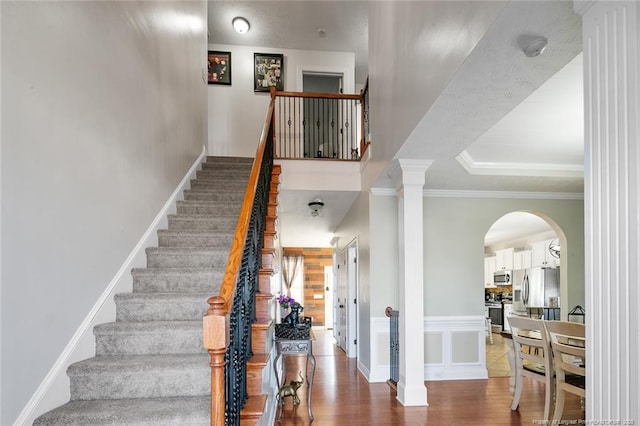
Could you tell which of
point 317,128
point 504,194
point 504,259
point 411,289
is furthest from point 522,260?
point 411,289

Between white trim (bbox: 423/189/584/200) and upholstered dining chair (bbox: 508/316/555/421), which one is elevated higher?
white trim (bbox: 423/189/584/200)

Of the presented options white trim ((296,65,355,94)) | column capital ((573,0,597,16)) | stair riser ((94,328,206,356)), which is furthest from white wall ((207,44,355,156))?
column capital ((573,0,597,16))

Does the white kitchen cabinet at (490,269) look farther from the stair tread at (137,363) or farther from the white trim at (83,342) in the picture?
the stair tread at (137,363)

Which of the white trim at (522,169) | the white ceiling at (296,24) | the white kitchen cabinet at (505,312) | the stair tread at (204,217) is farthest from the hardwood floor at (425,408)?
the white ceiling at (296,24)

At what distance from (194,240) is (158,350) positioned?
132cm

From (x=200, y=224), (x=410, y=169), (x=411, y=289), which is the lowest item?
(x=411, y=289)

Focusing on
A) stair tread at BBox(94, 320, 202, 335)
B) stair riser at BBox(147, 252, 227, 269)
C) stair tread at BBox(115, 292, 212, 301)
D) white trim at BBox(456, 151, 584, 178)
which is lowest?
stair tread at BBox(94, 320, 202, 335)

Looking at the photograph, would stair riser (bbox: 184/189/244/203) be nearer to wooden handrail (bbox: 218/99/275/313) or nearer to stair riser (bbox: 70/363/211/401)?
wooden handrail (bbox: 218/99/275/313)

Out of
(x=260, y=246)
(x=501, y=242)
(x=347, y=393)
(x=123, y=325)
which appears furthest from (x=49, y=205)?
(x=501, y=242)

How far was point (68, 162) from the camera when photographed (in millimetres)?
2484

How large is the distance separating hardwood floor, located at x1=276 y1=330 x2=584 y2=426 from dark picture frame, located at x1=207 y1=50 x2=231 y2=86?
5.74 meters

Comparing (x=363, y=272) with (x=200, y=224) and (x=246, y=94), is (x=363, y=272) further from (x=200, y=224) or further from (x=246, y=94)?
(x=246, y=94)

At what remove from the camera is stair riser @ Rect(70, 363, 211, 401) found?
2.42 metres

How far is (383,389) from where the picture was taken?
484 cm
